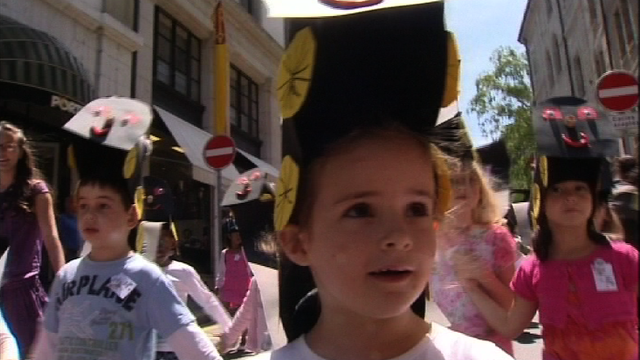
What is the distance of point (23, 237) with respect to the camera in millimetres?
3133

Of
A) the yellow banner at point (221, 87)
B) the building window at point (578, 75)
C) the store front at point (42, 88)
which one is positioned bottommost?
the store front at point (42, 88)

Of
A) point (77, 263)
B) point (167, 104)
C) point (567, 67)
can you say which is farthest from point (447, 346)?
point (567, 67)

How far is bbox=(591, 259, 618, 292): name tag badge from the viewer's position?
228 centimetres

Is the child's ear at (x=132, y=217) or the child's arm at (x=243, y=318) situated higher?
the child's ear at (x=132, y=217)

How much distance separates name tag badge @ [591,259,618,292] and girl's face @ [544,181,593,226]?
0.53 ft

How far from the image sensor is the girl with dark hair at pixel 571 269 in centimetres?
225

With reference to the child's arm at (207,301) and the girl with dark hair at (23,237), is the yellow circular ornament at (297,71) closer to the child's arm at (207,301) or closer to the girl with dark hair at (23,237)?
the girl with dark hair at (23,237)

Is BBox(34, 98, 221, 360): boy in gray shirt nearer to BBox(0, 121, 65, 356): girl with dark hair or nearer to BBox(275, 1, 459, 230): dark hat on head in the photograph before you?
BBox(0, 121, 65, 356): girl with dark hair

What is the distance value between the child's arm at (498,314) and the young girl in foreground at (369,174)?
1031 mm

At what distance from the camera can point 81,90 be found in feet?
30.1

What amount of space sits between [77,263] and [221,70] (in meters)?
12.2

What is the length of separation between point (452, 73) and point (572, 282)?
55.2 inches

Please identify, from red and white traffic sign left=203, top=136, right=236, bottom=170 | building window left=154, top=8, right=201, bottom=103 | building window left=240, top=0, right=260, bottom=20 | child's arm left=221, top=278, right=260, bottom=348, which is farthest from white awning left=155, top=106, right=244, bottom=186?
child's arm left=221, top=278, right=260, bottom=348

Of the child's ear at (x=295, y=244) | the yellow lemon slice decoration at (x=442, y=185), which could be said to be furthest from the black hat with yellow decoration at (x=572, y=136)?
the child's ear at (x=295, y=244)
